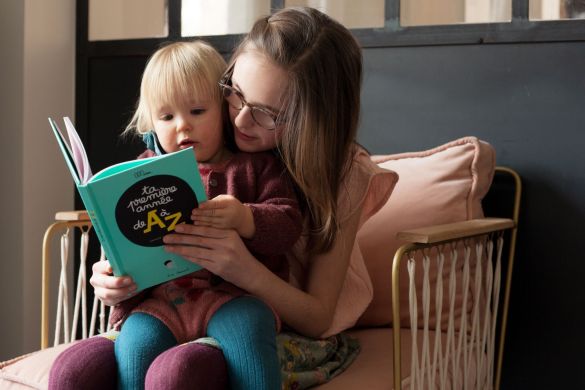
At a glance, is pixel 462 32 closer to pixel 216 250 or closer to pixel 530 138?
pixel 530 138

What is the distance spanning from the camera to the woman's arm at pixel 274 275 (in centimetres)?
144

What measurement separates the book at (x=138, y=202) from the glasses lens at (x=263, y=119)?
0.77 feet

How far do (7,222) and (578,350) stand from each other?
1634mm

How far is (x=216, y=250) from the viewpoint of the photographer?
146cm

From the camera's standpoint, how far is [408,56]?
2287 millimetres

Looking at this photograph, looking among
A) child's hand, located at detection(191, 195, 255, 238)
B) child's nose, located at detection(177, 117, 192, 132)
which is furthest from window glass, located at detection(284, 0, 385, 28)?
child's hand, located at detection(191, 195, 255, 238)

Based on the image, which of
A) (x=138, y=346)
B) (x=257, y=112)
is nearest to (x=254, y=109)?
(x=257, y=112)

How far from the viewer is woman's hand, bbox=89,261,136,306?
1.44 meters

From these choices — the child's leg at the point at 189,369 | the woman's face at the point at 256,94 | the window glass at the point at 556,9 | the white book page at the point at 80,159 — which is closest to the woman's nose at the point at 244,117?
the woman's face at the point at 256,94

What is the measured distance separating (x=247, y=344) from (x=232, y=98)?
476 millimetres

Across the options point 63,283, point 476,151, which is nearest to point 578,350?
point 476,151

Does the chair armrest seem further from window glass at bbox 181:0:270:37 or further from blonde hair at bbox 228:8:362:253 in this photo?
window glass at bbox 181:0:270:37

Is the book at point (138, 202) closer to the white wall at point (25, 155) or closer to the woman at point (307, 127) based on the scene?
the woman at point (307, 127)

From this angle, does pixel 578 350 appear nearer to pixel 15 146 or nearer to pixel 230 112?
pixel 230 112
